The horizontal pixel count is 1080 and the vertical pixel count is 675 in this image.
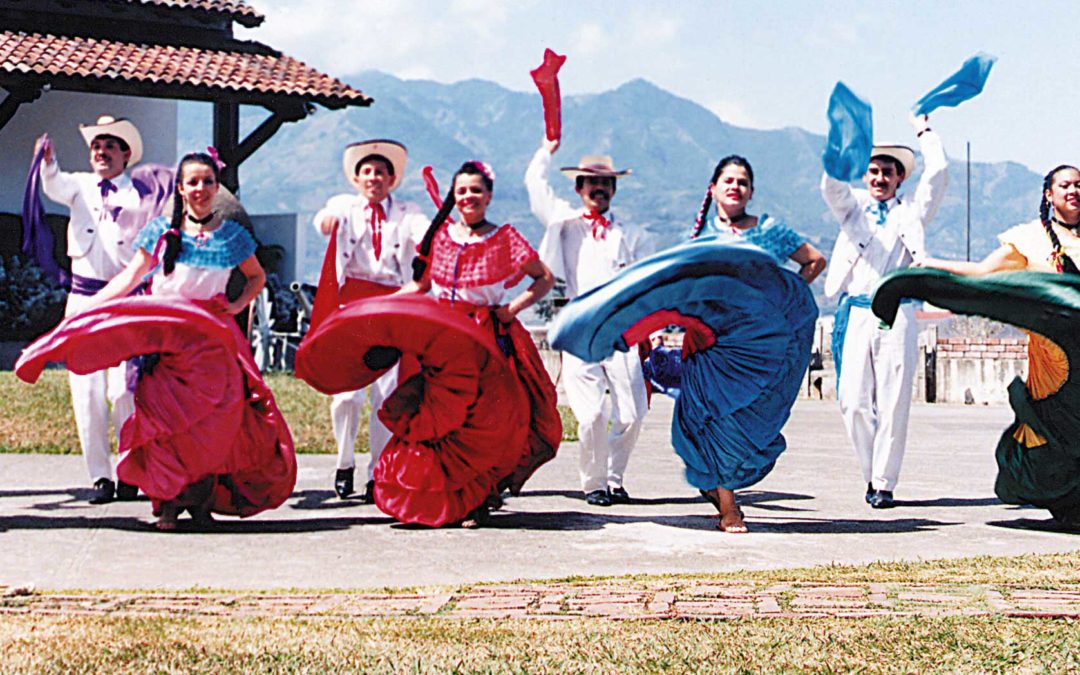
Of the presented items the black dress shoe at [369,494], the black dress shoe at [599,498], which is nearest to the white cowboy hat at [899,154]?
the black dress shoe at [599,498]

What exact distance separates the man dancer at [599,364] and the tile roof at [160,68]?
13068 mm

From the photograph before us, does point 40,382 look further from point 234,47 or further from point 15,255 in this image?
Result: point 234,47

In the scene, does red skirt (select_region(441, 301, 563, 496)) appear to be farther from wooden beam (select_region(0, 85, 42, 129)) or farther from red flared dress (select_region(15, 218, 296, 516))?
wooden beam (select_region(0, 85, 42, 129))

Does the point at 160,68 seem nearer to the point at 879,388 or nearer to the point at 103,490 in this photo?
the point at 103,490

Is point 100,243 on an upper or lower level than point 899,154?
lower

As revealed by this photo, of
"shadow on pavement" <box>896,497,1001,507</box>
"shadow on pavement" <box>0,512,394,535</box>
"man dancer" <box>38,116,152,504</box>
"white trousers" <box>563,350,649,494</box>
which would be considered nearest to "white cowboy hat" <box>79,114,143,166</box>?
"man dancer" <box>38,116,152,504</box>

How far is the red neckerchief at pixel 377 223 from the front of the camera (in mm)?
10164

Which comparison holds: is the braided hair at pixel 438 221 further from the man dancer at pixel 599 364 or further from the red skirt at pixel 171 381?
the man dancer at pixel 599 364

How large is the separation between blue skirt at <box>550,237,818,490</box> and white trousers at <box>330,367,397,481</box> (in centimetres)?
231

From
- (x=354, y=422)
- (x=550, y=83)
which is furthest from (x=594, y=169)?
(x=354, y=422)

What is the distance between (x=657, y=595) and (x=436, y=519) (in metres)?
2.76

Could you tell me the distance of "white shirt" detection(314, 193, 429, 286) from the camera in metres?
10.2

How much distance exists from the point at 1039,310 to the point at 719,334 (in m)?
1.61

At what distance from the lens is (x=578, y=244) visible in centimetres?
1052
